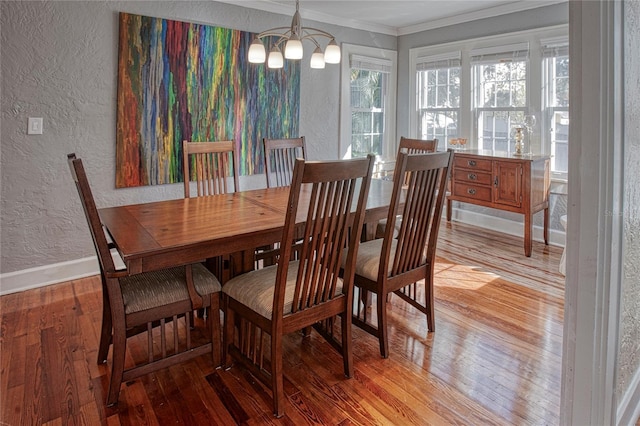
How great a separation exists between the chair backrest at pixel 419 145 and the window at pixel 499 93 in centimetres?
161

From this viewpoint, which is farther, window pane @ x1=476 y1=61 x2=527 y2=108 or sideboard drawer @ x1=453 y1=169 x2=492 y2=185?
window pane @ x1=476 y1=61 x2=527 y2=108

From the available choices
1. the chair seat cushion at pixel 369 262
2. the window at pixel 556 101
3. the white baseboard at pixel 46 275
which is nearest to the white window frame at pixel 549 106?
the window at pixel 556 101

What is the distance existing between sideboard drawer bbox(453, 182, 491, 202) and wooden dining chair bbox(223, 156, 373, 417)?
2.67m

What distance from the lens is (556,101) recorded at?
13.6 feet

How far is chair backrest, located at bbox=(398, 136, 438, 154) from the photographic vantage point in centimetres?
326

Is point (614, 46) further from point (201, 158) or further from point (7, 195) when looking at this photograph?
point (7, 195)

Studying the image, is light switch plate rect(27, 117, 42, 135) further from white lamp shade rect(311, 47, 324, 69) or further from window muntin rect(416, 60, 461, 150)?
window muntin rect(416, 60, 461, 150)

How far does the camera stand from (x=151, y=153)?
3607mm

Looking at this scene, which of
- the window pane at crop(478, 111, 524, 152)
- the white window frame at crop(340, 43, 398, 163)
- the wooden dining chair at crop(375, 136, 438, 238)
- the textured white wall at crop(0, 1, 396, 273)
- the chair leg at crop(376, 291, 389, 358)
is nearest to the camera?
the chair leg at crop(376, 291, 389, 358)

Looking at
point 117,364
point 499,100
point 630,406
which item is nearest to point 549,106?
point 499,100

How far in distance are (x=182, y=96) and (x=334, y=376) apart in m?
2.72

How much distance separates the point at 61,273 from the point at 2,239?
46 cm

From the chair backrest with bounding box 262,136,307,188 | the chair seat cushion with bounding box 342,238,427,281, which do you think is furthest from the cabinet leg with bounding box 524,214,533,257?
the chair backrest with bounding box 262,136,307,188

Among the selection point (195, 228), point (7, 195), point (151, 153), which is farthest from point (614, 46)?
point (7, 195)
